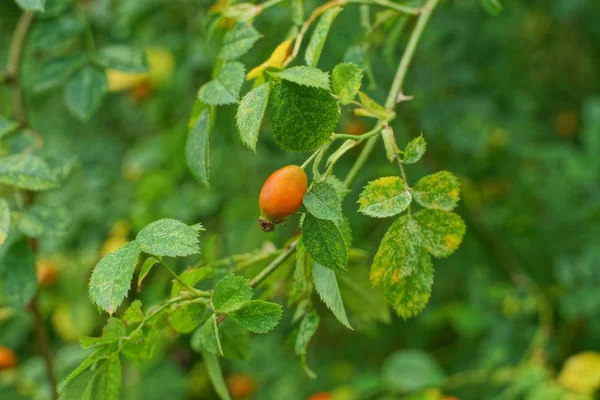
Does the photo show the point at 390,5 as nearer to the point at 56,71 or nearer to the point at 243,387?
the point at 56,71

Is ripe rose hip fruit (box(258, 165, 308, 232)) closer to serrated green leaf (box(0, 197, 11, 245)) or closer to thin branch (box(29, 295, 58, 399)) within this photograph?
serrated green leaf (box(0, 197, 11, 245))

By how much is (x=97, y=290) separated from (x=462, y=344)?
1833mm

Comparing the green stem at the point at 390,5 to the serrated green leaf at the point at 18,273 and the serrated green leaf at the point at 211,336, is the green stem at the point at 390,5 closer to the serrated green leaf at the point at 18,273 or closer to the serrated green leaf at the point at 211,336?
the serrated green leaf at the point at 211,336

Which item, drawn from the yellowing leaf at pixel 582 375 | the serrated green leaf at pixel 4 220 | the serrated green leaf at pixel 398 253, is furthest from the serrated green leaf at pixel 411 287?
the yellowing leaf at pixel 582 375

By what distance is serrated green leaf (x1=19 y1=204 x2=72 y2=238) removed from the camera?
111 centimetres

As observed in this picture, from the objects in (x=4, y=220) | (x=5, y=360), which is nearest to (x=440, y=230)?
(x=4, y=220)

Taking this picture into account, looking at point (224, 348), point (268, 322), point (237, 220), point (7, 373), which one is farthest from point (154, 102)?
point (268, 322)

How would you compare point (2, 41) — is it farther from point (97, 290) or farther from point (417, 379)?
point (97, 290)

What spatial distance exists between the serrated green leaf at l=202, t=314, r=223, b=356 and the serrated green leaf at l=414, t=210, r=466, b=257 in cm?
23

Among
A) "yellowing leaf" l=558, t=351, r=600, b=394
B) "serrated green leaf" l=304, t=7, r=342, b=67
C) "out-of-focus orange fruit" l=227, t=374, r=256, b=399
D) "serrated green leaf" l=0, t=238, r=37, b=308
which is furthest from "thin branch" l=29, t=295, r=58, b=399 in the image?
"out-of-focus orange fruit" l=227, t=374, r=256, b=399

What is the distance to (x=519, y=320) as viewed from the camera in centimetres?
183

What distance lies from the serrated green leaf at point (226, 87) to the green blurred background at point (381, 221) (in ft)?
1.57

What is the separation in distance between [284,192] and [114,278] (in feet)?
0.60

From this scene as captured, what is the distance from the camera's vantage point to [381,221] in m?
2.06
